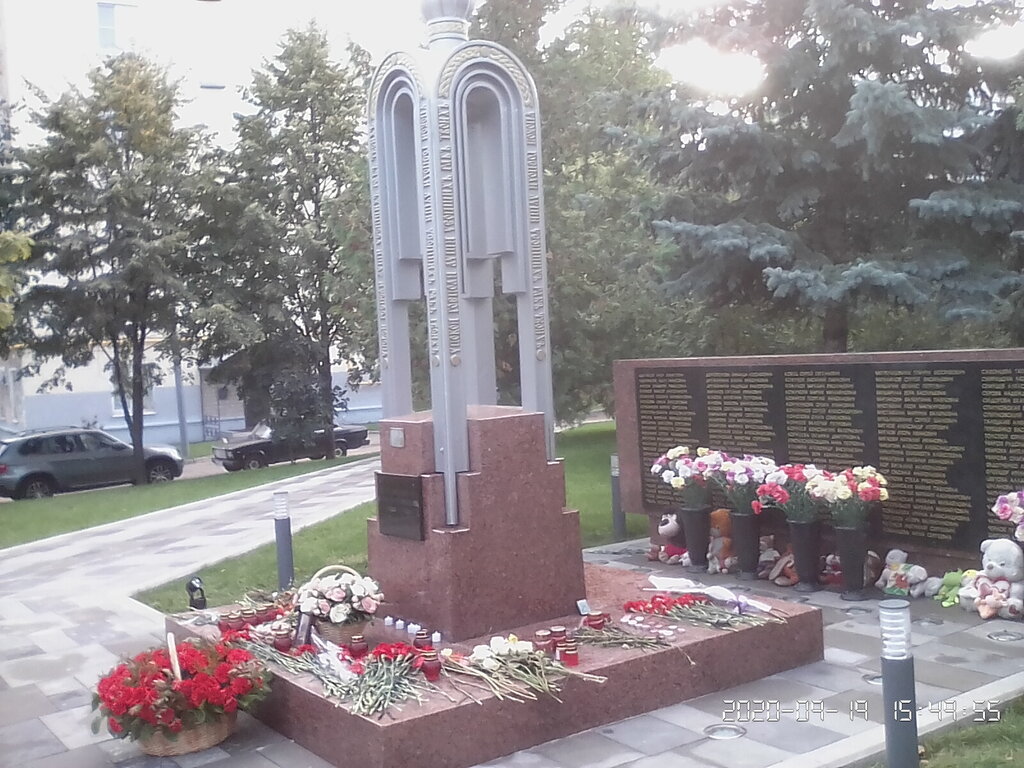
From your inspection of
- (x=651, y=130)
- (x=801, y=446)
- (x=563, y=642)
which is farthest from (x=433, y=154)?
(x=651, y=130)

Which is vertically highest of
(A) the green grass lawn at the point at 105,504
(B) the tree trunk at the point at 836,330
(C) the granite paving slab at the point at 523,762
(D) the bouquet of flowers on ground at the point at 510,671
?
(B) the tree trunk at the point at 836,330

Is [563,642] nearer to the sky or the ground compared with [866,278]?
nearer to the ground

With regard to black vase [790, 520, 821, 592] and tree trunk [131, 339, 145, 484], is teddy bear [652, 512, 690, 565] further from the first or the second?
tree trunk [131, 339, 145, 484]

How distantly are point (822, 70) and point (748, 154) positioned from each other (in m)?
1.25

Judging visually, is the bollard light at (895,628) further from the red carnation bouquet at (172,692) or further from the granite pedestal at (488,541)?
the red carnation bouquet at (172,692)

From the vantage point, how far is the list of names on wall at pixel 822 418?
28.4 ft

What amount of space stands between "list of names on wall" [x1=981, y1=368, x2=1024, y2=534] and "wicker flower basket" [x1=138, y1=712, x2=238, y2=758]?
18.8 ft

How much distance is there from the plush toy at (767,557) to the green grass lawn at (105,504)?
978 cm

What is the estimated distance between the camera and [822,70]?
39.2 ft

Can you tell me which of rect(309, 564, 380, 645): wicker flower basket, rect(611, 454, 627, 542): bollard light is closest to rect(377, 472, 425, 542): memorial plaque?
rect(309, 564, 380, 645): wicker flower basket

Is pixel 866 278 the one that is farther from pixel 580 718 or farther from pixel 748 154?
pixel 580 718

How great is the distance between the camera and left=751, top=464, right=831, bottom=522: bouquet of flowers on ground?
832 cm

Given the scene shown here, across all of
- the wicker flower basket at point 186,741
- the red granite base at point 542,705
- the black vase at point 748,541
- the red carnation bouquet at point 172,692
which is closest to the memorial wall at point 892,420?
the black vase at point 748,541

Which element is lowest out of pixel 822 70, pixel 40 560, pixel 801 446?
pixel 40 560
